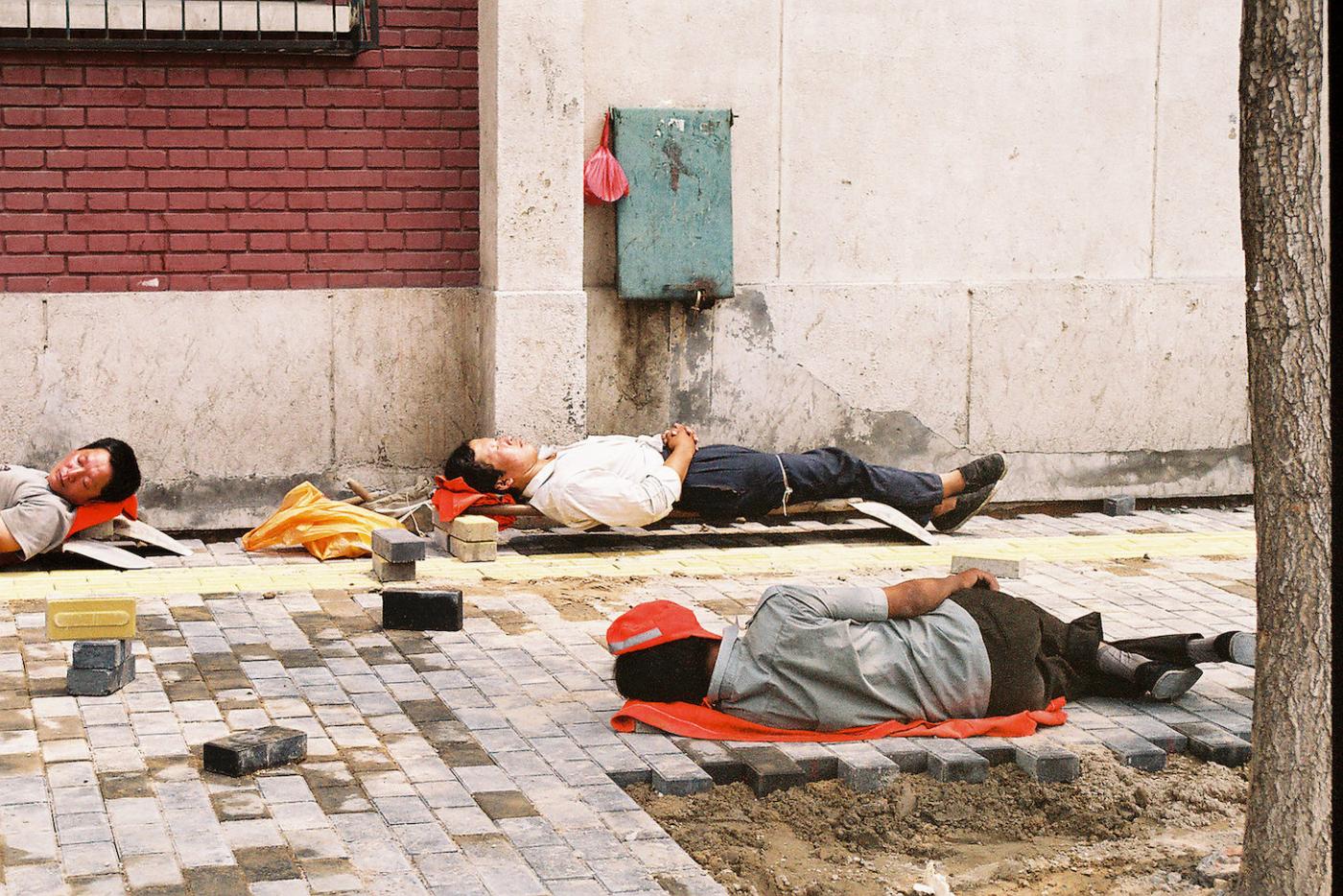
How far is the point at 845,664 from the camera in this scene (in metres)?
5.52

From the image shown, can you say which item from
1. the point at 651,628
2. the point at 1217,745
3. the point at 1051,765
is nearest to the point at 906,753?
the point at 1051,765

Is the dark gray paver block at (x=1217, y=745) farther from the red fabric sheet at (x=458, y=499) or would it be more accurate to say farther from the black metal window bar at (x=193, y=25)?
the black metal window bar at (x=193, y=25)

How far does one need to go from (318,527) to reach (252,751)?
3594 millimetres

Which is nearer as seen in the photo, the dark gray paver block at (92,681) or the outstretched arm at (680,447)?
the dark gray paver block at (92,681)

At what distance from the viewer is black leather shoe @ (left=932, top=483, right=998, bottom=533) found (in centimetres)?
948

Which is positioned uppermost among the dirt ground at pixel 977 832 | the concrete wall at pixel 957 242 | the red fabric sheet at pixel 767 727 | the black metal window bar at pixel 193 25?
the black metal window bar at pixel 193 25

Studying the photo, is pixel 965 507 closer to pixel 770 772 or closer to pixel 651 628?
pixel 651 628

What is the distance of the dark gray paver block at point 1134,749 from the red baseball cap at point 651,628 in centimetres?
132

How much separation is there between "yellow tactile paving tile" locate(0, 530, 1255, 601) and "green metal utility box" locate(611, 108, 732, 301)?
1626 millimetres

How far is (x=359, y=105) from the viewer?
9500 mm

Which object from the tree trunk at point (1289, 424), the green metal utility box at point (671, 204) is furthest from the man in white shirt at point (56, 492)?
the tree trunk at point (1289, 424)

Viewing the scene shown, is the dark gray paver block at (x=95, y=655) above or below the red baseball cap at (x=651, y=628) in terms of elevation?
below

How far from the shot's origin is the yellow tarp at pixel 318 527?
862 cm

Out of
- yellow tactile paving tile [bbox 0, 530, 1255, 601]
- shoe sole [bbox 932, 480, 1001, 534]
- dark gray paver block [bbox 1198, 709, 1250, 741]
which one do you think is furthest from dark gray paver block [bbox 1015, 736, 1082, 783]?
shoe sole [bbox 932, 480, 1001, 534]
